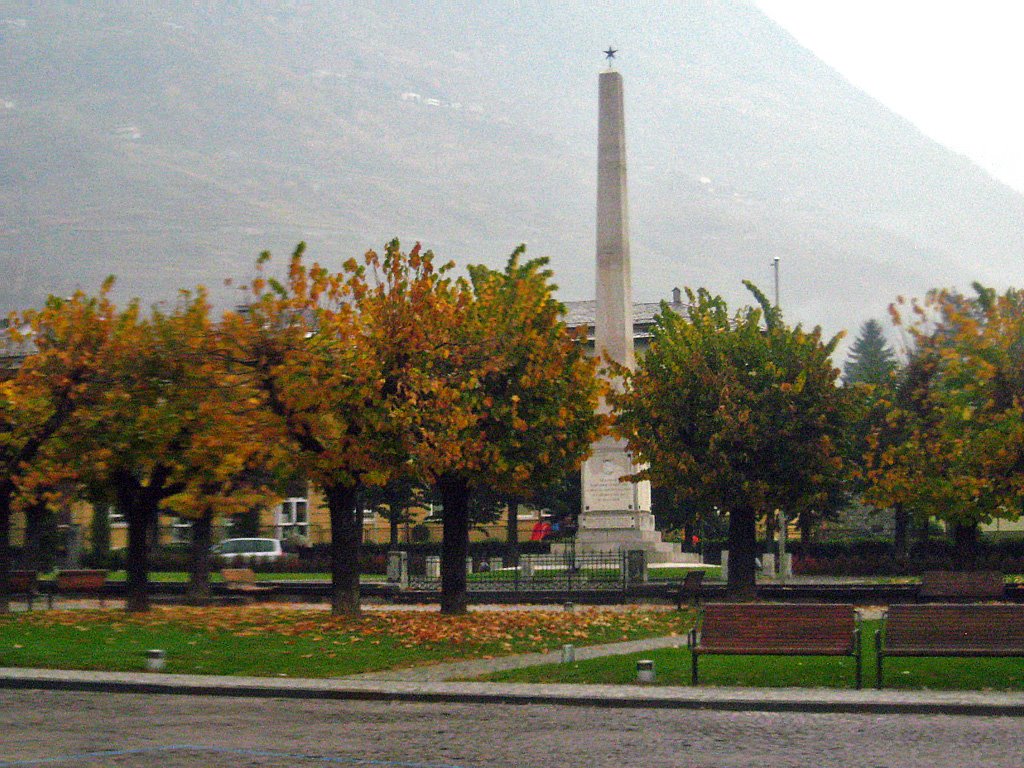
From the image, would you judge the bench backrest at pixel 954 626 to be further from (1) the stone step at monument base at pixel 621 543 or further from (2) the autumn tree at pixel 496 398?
(1) the stone step at monument base at pixel 621 543

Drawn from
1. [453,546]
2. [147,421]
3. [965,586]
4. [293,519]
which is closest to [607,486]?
[453,546]

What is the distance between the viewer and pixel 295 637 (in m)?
23.8

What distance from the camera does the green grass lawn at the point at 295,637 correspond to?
67.1ft

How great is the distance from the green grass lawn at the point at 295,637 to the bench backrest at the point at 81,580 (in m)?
8.07

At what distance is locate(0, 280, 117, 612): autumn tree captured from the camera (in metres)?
30.4

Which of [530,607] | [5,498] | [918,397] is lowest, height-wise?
[530,607]

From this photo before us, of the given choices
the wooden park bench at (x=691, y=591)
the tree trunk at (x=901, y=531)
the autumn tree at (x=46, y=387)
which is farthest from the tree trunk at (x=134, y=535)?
the tree trunk at (x=901, y=531)

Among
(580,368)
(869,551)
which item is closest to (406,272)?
(580,368)

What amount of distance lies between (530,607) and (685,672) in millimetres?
17368

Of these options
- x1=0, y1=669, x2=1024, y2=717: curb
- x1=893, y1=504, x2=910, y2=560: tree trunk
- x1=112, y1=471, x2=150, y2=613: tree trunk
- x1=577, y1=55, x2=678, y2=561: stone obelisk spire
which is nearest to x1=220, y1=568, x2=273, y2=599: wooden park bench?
x1=112, y1=471, x2=150, y2=613: tree trunk

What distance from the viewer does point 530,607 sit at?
116 feet

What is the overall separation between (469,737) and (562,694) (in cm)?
312

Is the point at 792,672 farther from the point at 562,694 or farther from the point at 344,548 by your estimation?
the point at 344,548

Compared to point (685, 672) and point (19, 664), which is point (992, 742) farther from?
point (19, 664)
